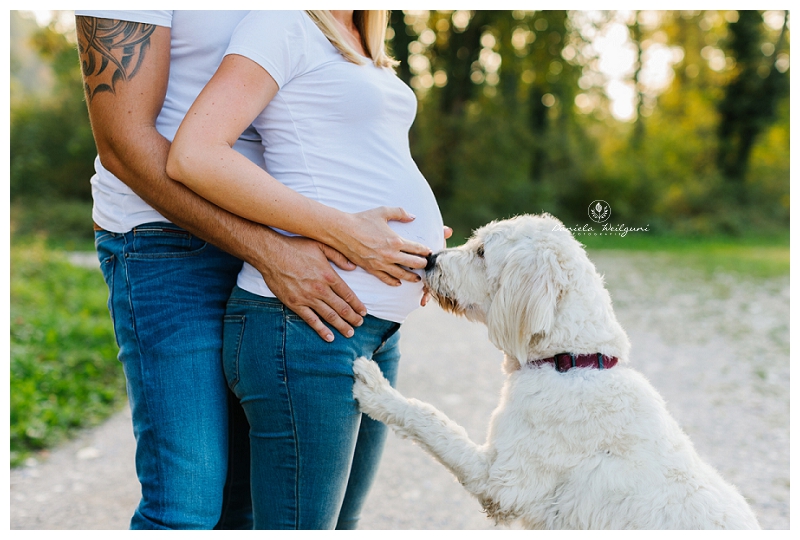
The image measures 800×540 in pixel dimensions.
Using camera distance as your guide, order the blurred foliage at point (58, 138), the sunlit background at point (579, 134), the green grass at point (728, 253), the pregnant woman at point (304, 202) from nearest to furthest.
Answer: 1. the pregnant woman at point (304, 202)
2. the green grass at point (728, 253)
3. the sunlit background at point (579, 134)
4. the blurred foliage at point (58, 138)

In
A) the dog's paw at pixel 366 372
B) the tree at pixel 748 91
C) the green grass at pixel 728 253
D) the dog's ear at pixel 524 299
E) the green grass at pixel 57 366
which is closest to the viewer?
the dog's paw at pixel 366 372

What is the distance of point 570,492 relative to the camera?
2037 millimetres

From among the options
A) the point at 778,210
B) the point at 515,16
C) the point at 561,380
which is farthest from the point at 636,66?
the point at 561,380

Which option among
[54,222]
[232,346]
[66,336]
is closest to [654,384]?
[232,346]

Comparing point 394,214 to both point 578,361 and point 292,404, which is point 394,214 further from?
point 578,361

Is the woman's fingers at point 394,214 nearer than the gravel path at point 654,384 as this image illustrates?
Yes

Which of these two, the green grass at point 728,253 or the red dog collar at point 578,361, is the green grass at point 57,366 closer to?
the red dog collar at point 578,361

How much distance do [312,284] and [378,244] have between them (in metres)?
0.22

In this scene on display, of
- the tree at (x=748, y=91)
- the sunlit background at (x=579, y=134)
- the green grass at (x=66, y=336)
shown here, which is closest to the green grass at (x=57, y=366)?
the green grass at (x=66, y=336)

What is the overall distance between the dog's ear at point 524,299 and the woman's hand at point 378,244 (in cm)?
41

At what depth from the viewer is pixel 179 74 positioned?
184 centimetres

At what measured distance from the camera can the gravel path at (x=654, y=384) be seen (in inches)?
154

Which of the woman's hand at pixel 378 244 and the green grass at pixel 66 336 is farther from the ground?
the woman's hand at pixel 378 244

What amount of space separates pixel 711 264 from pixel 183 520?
13.2 meters
